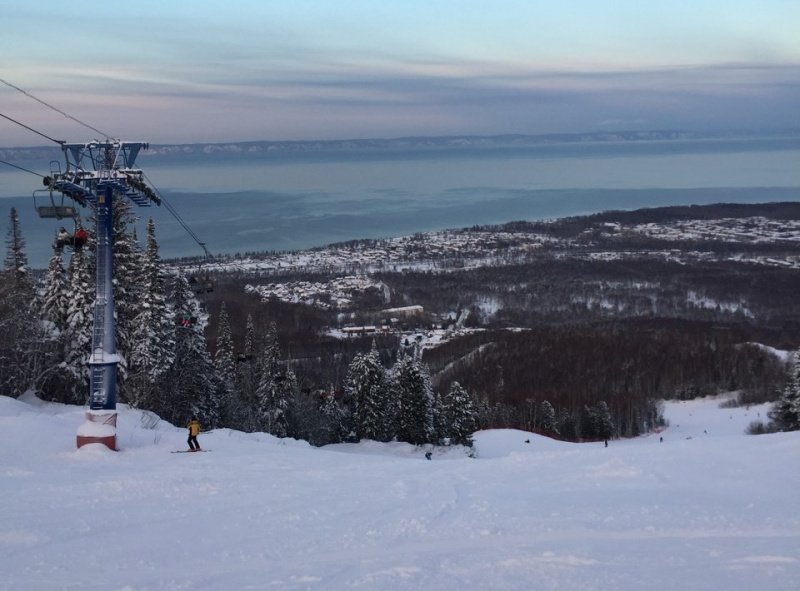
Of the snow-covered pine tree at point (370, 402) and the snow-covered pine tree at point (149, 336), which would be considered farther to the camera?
the snow-covered pine tree at point (370, 402)

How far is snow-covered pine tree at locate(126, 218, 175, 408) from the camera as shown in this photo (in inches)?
848

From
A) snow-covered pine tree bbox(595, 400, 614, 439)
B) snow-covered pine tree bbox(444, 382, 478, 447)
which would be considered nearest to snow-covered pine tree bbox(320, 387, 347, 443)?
snow-covered pine tree bbox(444, 382, 478, 447)

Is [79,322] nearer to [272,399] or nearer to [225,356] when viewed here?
[272,399]

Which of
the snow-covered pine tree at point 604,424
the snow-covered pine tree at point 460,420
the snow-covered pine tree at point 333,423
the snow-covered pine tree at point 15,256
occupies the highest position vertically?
the snow-covered pine tree at point 15,256

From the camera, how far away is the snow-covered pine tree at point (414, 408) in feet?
92.1

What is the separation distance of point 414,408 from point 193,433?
16.0 metres

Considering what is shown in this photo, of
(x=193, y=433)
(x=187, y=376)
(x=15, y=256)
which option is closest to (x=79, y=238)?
(x=193, y=433)

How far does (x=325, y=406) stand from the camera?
31234mm

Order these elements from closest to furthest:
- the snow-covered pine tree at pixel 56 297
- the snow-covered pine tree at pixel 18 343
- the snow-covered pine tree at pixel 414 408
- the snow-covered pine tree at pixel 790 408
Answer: the snow-covered pine tree at pixel 18 343 < the snow-covered pine tree at pixel 56 297 < the snow-covered pine tree at pixel 790 408 < the snow-covered pine tree at pixel 414 408

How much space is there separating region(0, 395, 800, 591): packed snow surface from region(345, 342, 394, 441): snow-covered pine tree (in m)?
→ 15.0

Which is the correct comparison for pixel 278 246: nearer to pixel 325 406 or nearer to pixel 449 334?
pixel 449 334

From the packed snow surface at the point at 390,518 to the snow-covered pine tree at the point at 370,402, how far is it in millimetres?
14982

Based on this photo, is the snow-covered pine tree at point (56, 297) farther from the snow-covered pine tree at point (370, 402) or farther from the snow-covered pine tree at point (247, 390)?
the snow-covered pine tree at point (370, 402)

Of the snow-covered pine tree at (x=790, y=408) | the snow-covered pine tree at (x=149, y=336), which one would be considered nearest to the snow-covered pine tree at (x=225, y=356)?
the snow-covered pine tree at (x=149, y=336)
